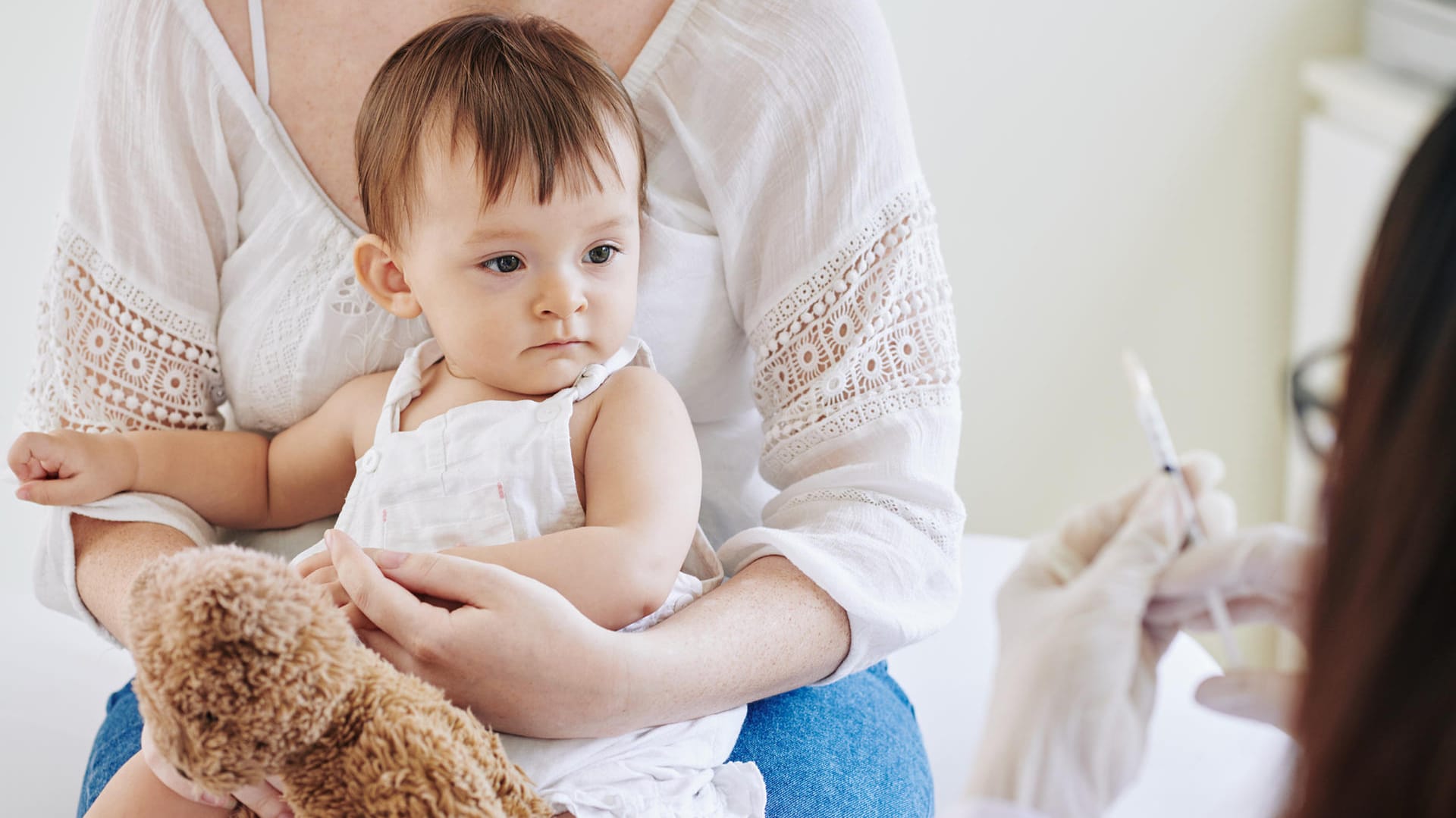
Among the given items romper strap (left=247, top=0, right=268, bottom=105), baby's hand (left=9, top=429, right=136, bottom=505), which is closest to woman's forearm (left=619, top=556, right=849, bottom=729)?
baby's hand (left=9, top=429, right=136, bottom=505)

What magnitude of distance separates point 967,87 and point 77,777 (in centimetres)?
146

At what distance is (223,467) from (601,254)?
0.40 meters

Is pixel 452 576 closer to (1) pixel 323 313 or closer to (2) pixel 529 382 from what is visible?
(2) pixel 529 382

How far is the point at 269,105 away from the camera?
1.04 meters

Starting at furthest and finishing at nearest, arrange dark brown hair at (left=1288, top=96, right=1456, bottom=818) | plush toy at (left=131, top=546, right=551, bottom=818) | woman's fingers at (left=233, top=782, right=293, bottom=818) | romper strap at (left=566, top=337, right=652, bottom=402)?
1. romper strap at (left=566, top=337, right=652, bottom=402)
2. woman's fingers at (left=233, top=782, right=293, bottom=818)
3. plush toy at (left=131, top=546, right=551, bottom=818)
4. dark brown hair at (left=1288, top=96, right=1456, bottom=818)

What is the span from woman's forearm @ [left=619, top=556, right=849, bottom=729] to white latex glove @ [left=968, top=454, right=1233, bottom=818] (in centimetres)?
39

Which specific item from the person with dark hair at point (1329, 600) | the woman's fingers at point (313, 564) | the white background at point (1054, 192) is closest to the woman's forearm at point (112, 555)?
the woman's fingers at point (313, 564)

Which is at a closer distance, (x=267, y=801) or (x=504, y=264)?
(x=267, y=801)

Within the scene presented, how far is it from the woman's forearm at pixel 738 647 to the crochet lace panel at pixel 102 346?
0.52 meters

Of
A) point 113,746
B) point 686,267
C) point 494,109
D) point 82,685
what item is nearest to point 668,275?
point 686,267

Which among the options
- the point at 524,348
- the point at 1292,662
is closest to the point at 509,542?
the point at 524,348

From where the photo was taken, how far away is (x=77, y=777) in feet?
4.01

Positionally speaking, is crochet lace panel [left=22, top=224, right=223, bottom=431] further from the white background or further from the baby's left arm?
the white background

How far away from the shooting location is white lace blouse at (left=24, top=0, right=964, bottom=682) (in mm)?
997
